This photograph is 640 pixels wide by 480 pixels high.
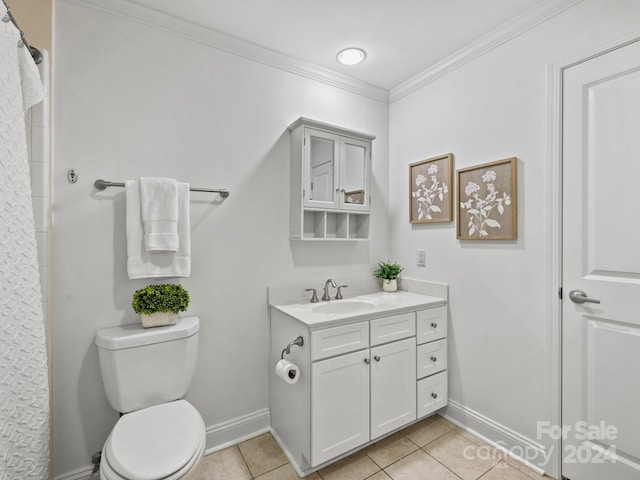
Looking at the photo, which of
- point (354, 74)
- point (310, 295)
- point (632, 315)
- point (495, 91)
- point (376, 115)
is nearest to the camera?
point (632, 315)

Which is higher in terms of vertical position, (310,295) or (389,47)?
(389,47)

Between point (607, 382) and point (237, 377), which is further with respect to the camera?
point (237, 377)

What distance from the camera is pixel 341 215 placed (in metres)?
2.30

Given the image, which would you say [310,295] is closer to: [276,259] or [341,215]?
[276,259]

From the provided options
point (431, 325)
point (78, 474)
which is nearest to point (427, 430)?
point (431, 325)

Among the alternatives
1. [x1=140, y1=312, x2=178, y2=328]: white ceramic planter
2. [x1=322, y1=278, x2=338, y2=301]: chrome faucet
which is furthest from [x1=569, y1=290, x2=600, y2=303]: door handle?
[x1=140, y1=312, x2=178, y2=328]: white ceramic planter

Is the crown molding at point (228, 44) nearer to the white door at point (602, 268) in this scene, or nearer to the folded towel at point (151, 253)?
the folded towel at point (151, 253)

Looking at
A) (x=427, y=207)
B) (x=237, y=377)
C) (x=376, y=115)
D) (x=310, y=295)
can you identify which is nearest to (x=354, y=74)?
(x=376, y=115)

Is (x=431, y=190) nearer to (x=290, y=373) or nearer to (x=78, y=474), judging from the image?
(x=290, y=373)

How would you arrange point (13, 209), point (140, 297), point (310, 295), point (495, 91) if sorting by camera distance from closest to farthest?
point (13, 209), point (140, 297), point (495, 91), point (310, 295)

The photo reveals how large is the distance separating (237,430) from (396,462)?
3.10ft

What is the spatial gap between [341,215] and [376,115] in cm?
94

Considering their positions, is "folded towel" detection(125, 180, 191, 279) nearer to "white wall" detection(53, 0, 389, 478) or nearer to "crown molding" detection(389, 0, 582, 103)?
"white wall" detection(53, 0, 389, 478)

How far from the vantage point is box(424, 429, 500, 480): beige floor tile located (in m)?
1.69
